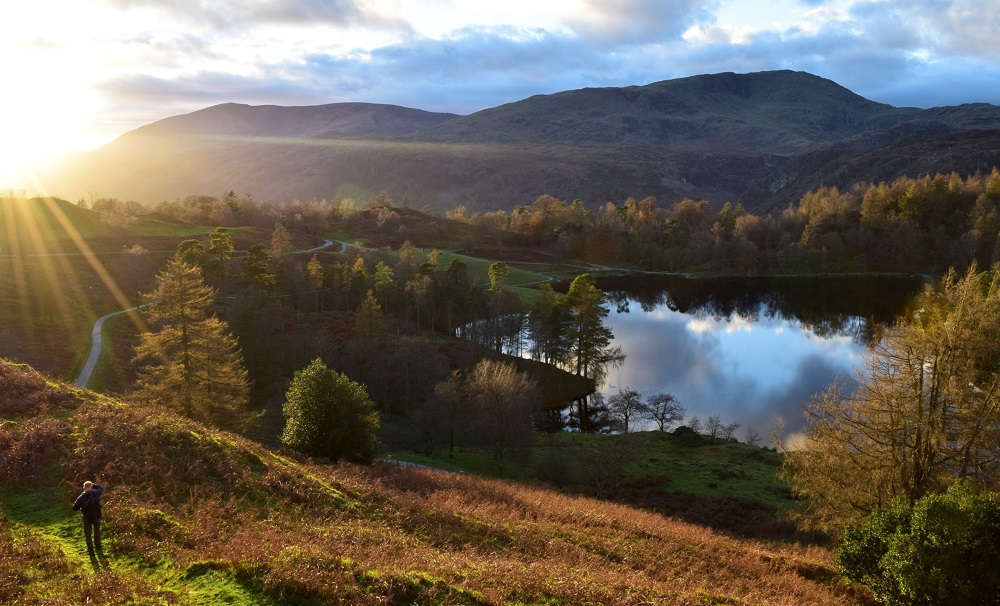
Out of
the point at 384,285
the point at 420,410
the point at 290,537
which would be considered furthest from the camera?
the point at 384,285

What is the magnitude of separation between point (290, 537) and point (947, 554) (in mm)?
16090

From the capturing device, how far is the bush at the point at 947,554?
1306 cm

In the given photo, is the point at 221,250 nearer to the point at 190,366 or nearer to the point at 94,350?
the point at 94,350

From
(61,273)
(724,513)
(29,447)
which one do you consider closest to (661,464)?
(724,513)

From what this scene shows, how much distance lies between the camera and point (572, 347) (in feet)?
219

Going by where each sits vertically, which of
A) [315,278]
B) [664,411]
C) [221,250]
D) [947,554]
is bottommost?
[664,411]

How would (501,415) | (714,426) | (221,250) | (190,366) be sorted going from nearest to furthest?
(190,366)
(501,415)
(714,426)
(221,250)

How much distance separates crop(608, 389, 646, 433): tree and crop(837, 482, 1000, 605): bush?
39073 millimetres

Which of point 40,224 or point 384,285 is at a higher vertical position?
point 40,224

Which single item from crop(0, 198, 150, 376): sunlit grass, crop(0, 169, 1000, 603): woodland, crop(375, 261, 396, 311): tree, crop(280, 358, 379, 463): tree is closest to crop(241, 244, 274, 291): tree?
crop(0, 169, 1000, 603): woodland

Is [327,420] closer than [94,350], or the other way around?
[327,420]

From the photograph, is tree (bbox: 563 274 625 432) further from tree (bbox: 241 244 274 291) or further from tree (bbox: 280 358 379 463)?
tree (bbox: 241 244 274 291)

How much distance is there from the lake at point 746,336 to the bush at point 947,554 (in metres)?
19.3

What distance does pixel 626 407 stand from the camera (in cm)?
5531
